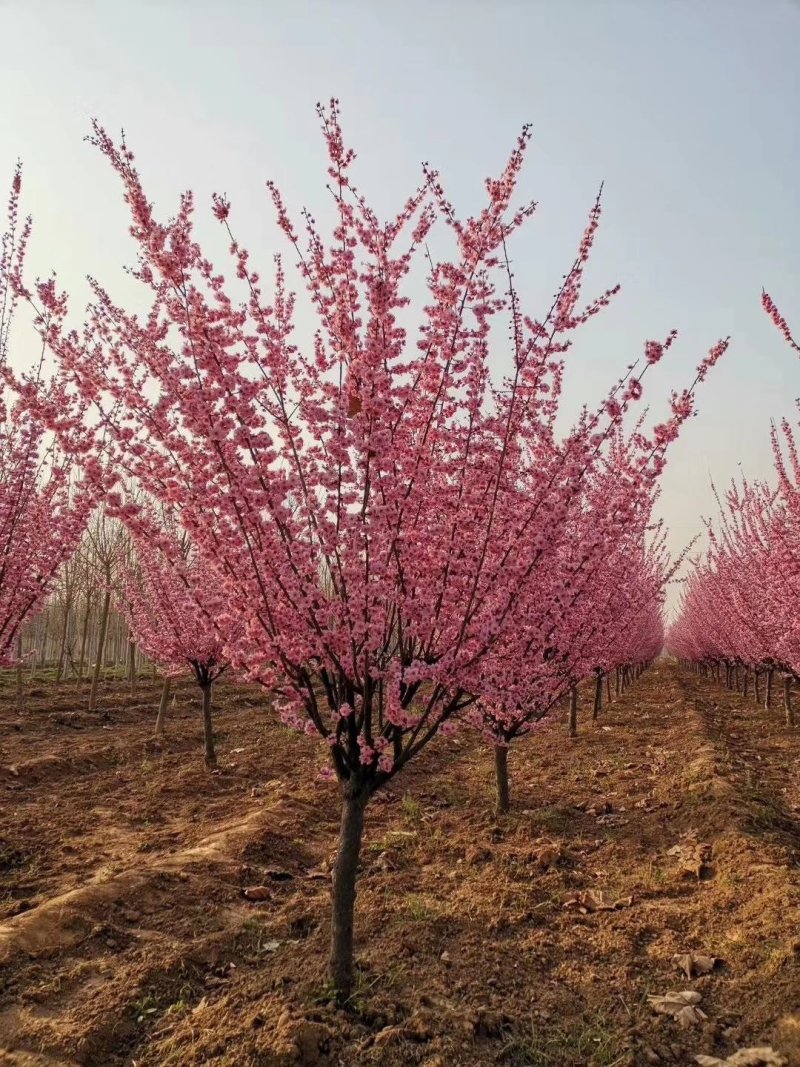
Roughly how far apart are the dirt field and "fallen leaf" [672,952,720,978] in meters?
0.05

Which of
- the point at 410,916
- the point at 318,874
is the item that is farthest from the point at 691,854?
the point at 318,874

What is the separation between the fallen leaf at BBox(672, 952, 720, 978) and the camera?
16.3ft

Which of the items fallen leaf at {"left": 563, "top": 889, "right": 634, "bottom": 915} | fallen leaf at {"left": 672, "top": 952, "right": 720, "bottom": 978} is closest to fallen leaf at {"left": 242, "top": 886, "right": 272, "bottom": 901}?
fallen leaf at {"left": 563, "top": 889, "right": 634, "bottom": 915}

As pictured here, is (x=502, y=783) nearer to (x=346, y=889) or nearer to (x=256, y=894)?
(x=256, y=894)

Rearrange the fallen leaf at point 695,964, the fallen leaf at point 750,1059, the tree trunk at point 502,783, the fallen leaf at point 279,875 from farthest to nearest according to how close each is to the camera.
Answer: the tree trunk at point 502,783
the fallen leaf at point 279,875
the fallen leaf at point 695,964
the fallen leaf at point 750,1059

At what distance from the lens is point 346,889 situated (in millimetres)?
4703

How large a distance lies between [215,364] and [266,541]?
1.07 metres

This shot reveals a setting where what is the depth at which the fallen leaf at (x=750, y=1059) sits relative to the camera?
3875mm

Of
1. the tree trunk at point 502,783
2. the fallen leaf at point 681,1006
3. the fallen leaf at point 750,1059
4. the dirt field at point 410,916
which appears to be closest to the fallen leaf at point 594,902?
the dirt field at point 410,916

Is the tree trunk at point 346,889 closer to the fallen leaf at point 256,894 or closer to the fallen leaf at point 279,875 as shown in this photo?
the fallen leaf at point 256,894

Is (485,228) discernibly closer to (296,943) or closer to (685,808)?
(296,943)

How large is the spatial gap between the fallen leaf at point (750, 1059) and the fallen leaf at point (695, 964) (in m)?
0.94

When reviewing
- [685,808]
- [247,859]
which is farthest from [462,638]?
[685,808]

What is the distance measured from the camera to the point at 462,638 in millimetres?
4402
